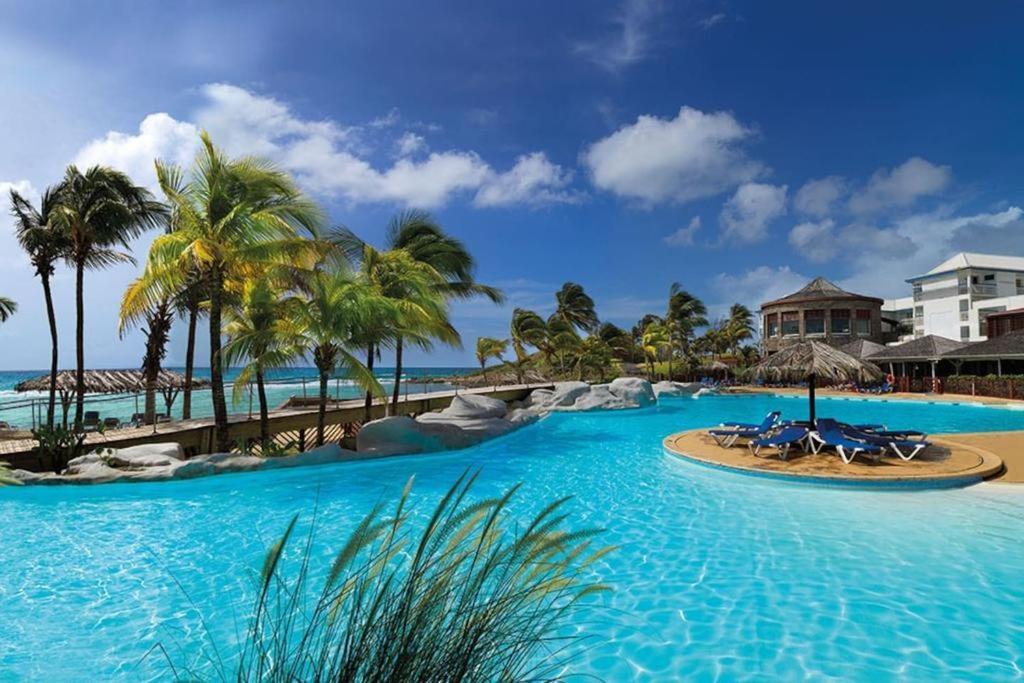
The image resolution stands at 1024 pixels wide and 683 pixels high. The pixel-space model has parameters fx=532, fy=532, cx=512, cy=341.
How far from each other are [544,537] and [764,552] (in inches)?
236

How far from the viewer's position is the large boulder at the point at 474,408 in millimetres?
18188

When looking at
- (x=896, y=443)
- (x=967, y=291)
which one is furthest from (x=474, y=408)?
(x=967, y=291)

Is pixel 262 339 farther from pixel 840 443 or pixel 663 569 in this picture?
pixel 840 443

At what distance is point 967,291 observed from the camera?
156ft

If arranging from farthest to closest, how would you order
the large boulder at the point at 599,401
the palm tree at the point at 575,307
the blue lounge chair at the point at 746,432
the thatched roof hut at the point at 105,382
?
1. the palm tree at the point at 575,307
2. the large boulder at the point at 599,401
3. the thatched roof hut at the point at 105,382
4. the blue lounge chair at the point at 746,432

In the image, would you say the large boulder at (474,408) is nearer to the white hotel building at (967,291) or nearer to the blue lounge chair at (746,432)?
the blue lounge chair at (746,432)

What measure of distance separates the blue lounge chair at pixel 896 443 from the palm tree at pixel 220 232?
1312cm

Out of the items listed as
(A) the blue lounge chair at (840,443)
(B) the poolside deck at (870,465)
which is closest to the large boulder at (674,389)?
(B) the poolside deck at (870,465)

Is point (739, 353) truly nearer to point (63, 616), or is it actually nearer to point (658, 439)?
point (658, 439)

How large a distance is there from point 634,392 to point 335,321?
1780 centimetres

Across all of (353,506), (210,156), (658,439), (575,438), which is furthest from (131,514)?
(658,439)

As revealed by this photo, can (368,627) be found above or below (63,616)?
above

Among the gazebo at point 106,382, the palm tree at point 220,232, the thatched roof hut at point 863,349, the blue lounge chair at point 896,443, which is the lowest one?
the blue lounge chair at point 896,443

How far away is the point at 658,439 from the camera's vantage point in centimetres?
1602
